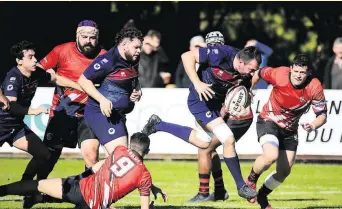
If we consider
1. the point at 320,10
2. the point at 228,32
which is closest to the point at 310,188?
the point at 320,10

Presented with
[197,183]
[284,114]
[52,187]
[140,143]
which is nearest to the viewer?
[140,143]

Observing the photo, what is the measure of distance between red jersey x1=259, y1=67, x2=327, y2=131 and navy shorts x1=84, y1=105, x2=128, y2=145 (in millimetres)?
2316

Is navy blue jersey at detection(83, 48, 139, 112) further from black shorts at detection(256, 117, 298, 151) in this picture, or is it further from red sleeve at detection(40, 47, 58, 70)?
black shorts at detection(256, 117, 298, 151)

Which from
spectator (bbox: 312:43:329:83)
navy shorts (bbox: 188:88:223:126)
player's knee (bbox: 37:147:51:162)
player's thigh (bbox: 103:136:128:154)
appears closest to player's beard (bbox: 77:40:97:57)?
player's knee (bbox: 37:147:51:162)

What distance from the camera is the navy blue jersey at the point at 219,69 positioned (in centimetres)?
1247

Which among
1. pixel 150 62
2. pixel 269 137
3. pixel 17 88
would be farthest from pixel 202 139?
pixel 150 62

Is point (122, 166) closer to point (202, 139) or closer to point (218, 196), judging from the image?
point (202, 139)

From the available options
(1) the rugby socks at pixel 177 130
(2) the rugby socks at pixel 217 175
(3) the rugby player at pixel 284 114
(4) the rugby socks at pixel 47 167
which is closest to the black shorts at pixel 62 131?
(4) the rugby socks at pixel 47 167

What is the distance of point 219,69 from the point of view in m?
12.6

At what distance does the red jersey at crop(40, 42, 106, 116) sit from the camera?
12766mm

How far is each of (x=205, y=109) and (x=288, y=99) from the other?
109cm

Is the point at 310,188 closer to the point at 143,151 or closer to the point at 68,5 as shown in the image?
the point at 143,151

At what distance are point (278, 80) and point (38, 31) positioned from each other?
1104 cm

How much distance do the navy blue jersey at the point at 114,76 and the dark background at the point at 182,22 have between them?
35.5 feet
